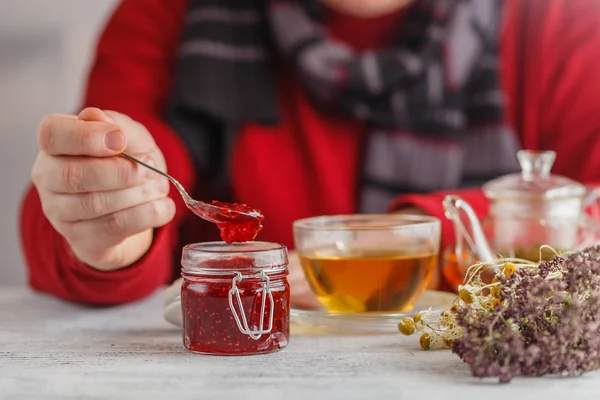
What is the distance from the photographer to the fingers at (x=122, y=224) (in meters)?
0.81

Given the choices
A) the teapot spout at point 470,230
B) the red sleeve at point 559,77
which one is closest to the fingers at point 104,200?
the teapot spout at point 470,230

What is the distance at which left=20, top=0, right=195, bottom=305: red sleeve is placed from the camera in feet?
3.29

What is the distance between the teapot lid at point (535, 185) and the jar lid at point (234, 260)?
1.10 feet

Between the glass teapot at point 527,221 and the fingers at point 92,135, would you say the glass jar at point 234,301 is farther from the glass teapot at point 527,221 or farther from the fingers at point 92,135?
the glass teapot at point 527,221

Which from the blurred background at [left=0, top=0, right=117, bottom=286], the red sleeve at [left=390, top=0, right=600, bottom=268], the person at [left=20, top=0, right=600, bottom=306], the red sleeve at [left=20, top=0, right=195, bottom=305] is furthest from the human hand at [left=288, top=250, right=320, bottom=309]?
the blurred background at [left=0, top=0, right=117, bottom=286]

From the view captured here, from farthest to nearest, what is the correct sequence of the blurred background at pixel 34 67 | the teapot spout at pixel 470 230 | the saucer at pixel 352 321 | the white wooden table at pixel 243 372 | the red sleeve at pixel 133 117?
1. the blurred background at pixel 34 67
2. the red sleeve at pixel 133 117
3. the teapot spout at pixel 470 230
4. the saucer at pixel 352 321
5. the white wooden table at pixel 243 372

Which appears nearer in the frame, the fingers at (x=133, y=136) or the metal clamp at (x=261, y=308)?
the metal clamp at (x=261, y=308)

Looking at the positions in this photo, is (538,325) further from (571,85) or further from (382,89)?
(571,85)

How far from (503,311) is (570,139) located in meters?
0.99

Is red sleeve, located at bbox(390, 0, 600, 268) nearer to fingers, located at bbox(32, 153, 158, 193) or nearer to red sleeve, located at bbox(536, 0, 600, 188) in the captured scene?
red sleeve, located at bbox(536, 0, 600, 188)

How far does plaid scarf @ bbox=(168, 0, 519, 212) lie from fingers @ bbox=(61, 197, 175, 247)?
0.58 meters

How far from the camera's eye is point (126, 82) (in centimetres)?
147

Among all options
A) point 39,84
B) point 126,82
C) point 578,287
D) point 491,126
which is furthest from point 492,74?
point 39,84

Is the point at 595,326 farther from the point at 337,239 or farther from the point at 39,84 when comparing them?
the point at 39,84
